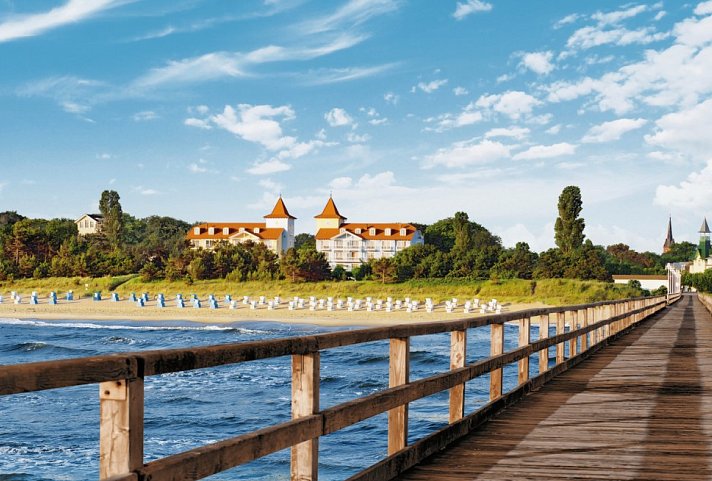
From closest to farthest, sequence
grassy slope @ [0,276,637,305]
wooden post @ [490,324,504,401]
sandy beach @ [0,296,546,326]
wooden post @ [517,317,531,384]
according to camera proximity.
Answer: wooden post @ [490,324,504,401]
wooden post @ [517,317,531,384]
sandy beach @ [0,296,546,326]
grassy slope @ [0,276,637,305]

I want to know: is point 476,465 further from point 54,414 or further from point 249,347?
point 54,414

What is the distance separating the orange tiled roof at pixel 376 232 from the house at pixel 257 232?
298 inches

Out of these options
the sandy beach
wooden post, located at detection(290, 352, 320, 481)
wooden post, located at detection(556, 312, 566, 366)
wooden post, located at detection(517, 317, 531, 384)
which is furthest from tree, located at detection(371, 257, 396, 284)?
wooden post, located at detection(290, 352, 320, 481)

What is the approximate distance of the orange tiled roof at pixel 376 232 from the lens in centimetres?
14388

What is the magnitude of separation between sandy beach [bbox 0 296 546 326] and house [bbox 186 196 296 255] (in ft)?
183

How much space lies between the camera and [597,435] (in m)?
8.02

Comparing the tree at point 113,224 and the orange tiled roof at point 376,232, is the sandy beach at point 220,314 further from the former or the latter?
the orange tiled roof at point 376,232

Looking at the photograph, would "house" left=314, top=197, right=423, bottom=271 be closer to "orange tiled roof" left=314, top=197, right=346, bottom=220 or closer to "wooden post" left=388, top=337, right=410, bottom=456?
"orange tiled roof" left=314, top=197, right=346, bottom=220

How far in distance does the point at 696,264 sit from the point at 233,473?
190191 millimetres

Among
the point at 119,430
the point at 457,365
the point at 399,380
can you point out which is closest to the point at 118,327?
the point at 457,365

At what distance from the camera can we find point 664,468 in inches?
258

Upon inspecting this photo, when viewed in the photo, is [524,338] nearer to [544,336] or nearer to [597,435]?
[544,336]

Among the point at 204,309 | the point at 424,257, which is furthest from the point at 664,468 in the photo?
the point at 424,257

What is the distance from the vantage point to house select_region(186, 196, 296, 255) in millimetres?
146000
